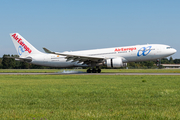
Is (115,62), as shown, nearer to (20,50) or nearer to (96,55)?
(96,55)

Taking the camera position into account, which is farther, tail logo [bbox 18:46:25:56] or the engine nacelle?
tail logo [bbox 18:46:25:56]

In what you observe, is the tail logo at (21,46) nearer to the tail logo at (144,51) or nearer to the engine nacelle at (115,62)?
the engine nacelle at (115,62)

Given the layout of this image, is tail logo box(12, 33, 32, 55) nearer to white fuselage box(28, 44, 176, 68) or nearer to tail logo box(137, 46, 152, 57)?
white fuselage box(28, 44, 176, 68)

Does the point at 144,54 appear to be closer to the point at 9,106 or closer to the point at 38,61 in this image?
the point at 38,61

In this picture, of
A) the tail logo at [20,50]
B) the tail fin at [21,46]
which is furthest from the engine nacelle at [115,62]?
the tail logo at [20,50]

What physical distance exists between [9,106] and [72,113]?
2820 millimetres

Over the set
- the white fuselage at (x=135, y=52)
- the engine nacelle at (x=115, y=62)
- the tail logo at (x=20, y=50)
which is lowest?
the engine nacelle at (x=115, y=62)

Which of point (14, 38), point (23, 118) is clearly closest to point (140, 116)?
point (23, 118)

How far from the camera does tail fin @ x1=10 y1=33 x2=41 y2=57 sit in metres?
41.6

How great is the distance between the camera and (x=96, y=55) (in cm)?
3812

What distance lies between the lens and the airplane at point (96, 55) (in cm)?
3478

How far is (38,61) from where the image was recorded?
40781mm

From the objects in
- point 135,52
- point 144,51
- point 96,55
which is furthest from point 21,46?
point 144,51

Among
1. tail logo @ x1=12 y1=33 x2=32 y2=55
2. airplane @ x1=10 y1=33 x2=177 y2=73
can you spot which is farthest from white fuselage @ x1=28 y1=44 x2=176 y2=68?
tail logo @ x1=12 y1=33 x2=32 y2=55
